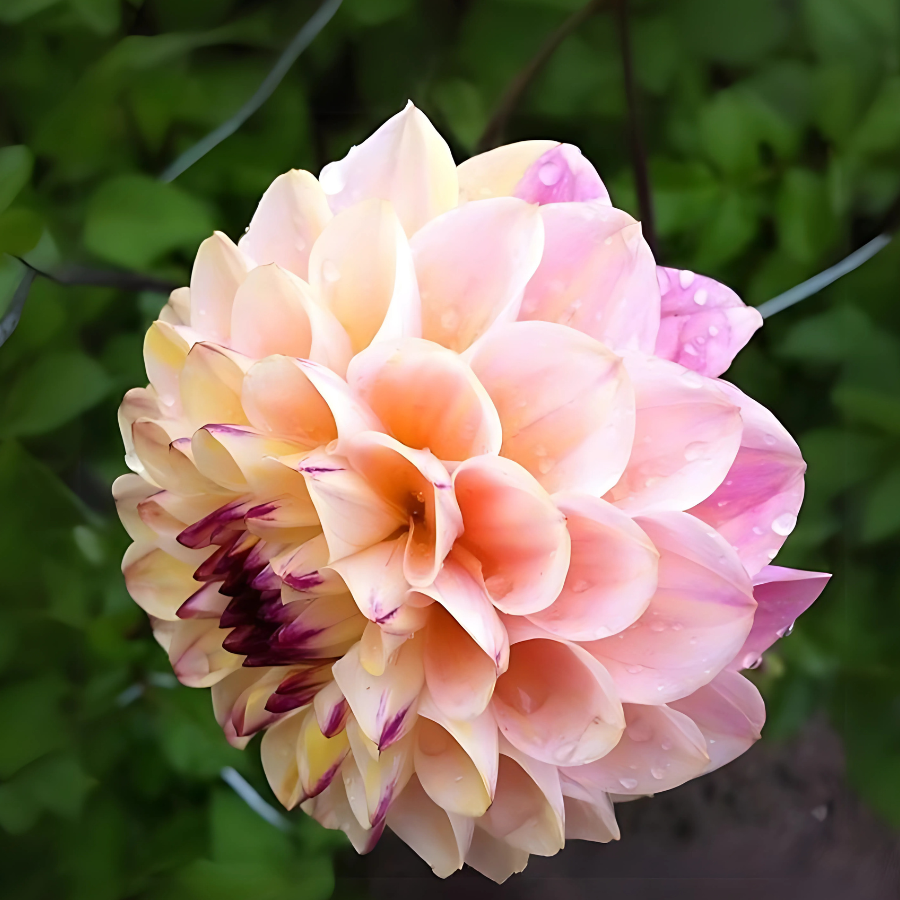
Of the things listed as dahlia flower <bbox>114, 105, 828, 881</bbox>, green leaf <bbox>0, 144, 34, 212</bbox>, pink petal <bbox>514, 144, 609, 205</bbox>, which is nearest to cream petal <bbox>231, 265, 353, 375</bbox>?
dahlia flower <bbox>114, 105, 828, 881</bbox>

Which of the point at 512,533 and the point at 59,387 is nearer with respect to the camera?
the point at 512,533

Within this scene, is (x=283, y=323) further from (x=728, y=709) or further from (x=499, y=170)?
(x=728, y=709)

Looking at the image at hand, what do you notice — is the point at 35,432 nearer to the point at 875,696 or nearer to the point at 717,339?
the point at 717,339

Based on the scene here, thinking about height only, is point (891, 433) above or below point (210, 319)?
below

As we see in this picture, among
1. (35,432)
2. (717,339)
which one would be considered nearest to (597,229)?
(717,339)

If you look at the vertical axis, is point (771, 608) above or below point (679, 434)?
below

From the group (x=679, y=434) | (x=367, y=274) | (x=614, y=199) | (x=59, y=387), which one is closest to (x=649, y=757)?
(x=679, y=434)

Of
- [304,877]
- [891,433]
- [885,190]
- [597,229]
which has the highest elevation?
[597,229]
